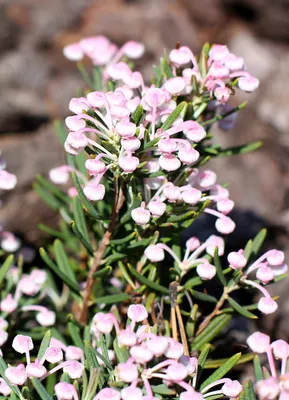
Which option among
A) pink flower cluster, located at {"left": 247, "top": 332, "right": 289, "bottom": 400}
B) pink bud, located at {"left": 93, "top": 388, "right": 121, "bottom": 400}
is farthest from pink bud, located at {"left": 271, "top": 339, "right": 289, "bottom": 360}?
pink bud, located at {"left": 93, "top": 388, "right": 121, "bottom": 400}

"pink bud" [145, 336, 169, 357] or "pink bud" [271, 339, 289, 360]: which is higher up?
"pink bud" [145, 336, 169, 357]

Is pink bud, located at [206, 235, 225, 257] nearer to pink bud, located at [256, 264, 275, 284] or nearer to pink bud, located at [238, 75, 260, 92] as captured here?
pink bud, located at [256, 264, 275, 284]

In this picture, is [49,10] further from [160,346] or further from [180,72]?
[160,346]

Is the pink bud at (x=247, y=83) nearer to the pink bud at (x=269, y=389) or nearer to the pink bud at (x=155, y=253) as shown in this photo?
the pink bud at (x=155, y=253)

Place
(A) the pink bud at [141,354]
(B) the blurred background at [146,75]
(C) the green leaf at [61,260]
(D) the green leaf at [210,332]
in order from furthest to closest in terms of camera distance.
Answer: (B) the blurred background at [146,75] < (C) the green leaf at [61,260] < (D) the green leaf at [210,332] < (A) the pink bud at [141,354]

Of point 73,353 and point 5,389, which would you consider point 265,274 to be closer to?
point 73,353

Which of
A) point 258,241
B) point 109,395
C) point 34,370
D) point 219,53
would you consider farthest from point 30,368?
point 219,53

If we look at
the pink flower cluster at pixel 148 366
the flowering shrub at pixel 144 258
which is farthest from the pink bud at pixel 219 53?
the pink flower cluster at pixel 148 366
